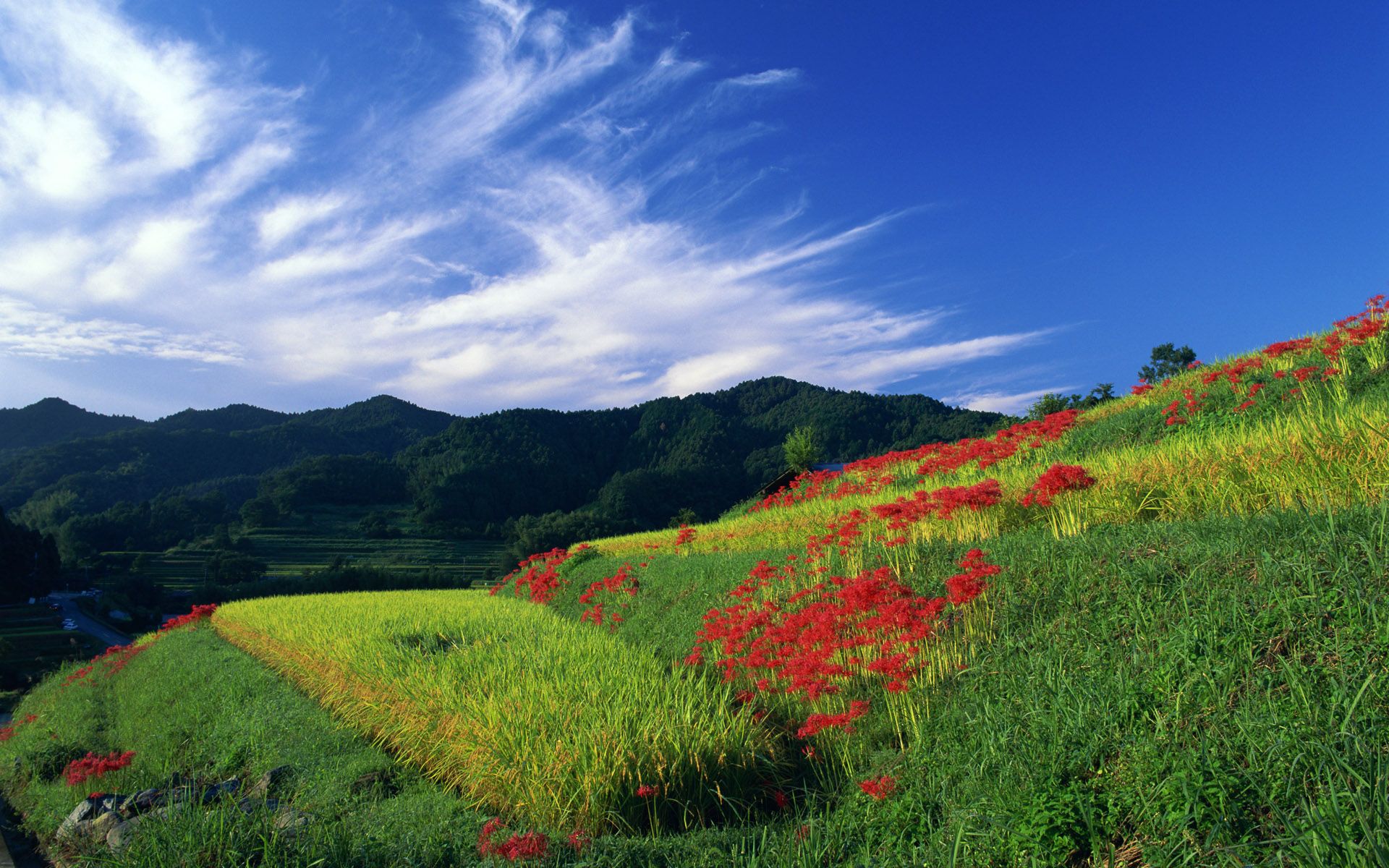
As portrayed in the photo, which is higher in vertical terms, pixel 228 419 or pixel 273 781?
pixel 228 419

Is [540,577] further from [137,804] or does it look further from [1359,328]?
[1359,328]

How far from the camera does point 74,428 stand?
96.7 meters

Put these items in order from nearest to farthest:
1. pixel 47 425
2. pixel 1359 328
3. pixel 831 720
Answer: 1. pixel 831 720
2. pixel 1359 328
3. pixel 47 425

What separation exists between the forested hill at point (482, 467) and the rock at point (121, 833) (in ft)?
86.5

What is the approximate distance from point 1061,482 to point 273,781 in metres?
7.88

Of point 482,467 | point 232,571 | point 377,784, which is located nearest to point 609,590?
point 377,784

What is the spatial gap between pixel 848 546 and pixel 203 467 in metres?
98.4

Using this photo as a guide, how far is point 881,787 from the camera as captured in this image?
11.3 feet

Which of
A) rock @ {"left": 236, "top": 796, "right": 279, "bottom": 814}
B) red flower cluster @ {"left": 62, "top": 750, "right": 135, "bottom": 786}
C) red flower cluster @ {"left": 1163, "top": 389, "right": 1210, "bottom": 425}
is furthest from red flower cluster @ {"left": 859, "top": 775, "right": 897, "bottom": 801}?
red flower cluster @ {"left": 1163, "top": 389, "right": 1210, "bottom": 425}

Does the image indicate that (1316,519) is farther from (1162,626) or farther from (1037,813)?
(1037,813)

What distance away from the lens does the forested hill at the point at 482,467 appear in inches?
2080

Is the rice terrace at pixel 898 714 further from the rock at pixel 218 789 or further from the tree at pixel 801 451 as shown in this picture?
A: the tree at pixel 801 451

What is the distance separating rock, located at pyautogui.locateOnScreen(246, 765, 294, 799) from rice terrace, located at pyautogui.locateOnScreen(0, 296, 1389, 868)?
5 centimetres

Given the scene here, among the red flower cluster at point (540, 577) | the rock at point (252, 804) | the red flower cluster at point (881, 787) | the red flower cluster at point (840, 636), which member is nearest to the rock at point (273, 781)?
the rock at point (252, 804)
